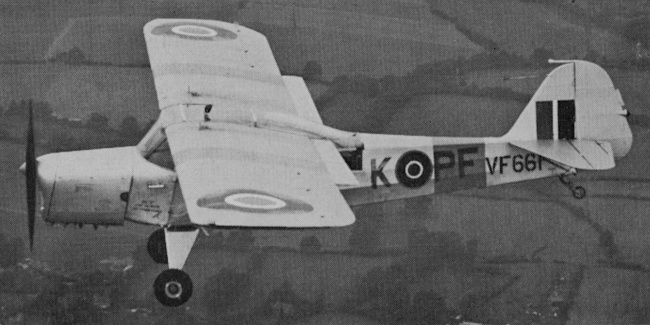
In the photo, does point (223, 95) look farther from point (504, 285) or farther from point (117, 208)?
point (504, 285)

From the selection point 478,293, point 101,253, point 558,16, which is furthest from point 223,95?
point 558,16

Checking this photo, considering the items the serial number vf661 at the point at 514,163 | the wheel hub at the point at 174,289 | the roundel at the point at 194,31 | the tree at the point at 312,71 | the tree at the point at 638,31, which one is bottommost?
the wheel hub at the point at 174,289

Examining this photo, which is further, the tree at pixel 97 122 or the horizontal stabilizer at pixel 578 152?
the tree at pixel 97 122

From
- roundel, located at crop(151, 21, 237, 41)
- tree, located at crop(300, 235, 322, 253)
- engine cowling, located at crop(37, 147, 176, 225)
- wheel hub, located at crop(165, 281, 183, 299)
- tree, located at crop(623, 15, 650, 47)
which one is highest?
roundel, located at crop(151, 21, 237, 41)

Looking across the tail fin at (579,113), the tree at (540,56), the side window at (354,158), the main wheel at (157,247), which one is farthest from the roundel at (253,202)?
the tree at (540,56)

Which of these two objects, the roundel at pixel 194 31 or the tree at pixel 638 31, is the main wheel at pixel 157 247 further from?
the tree at pixel 638 31

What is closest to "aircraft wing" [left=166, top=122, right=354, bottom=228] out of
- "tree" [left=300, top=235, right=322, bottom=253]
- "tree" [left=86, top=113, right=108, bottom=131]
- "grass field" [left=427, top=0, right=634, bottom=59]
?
"tree" [left=300, top=235, right=322, bottom=253]

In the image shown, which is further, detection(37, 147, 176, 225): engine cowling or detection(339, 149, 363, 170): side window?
detection(339, 149, 363, 170): side window

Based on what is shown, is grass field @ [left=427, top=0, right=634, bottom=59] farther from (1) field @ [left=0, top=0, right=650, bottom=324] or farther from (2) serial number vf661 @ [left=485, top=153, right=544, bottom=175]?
(2) serial number vf661 @ [left=485, top=153, right=544, bottom=175]
